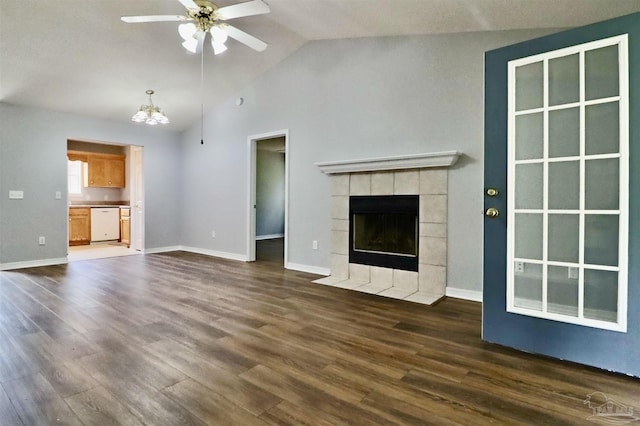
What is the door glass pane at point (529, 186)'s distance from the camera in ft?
7.47

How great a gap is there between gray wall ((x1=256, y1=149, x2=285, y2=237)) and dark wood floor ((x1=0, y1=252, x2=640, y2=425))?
18.5ft

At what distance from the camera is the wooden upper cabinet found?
8.12 metres

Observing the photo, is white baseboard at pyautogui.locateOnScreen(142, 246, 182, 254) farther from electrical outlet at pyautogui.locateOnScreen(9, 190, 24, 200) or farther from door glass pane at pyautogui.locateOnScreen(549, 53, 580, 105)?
door glass pane at pyautogui.locateOnScreen(549, 53, 580, 105)

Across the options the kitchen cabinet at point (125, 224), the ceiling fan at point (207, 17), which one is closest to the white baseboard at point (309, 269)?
the ceiling fan at point (207, 17)

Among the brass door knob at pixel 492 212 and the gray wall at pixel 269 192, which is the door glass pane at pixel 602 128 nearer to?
the brass door knob at pixel 492 212

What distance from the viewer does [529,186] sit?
2.30 m

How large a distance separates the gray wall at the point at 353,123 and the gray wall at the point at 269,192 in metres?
A: 2.62

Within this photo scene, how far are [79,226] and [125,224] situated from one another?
3.71 ft

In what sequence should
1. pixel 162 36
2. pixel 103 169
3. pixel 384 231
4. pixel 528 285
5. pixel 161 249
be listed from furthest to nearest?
pixel 103 169 → pixel 161 249 → pixel 384 231 → pixel 162 36 → pixel 528 285

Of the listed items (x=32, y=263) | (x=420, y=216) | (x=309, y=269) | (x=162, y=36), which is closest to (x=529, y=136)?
(x=420, y=216)

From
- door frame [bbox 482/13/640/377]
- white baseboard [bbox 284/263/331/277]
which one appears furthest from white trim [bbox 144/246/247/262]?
door frame [bbox 482/13/640/377]

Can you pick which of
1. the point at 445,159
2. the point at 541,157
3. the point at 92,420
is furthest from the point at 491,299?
the point at 92,420

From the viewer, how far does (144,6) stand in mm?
3436

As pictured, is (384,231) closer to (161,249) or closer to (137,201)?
(161,249)
